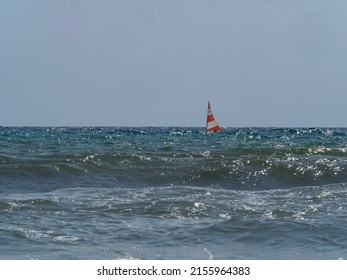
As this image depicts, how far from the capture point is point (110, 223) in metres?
10.4

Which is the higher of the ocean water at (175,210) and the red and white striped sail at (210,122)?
the red and white striped sail at (210,122)

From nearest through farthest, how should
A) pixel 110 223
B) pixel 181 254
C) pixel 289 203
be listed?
1. pixel 181 254
2. pixel 110 223
3. pixel 289 203

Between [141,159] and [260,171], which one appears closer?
[260,171]

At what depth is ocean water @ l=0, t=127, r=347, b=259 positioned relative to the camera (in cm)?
855

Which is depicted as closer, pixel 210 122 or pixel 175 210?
pixel 175 210

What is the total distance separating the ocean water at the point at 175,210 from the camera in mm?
8555

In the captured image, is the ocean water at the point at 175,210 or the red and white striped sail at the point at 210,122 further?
the red and white striped sail at the point at 210,122

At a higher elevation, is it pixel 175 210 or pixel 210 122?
pixel 210 122

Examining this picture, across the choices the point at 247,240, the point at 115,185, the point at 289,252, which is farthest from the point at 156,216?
the point at 115,185

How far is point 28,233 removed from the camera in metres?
9.38

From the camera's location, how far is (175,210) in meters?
11.6

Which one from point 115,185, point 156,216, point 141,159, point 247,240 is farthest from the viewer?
point 141,159

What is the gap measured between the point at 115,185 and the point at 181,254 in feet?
28.2
